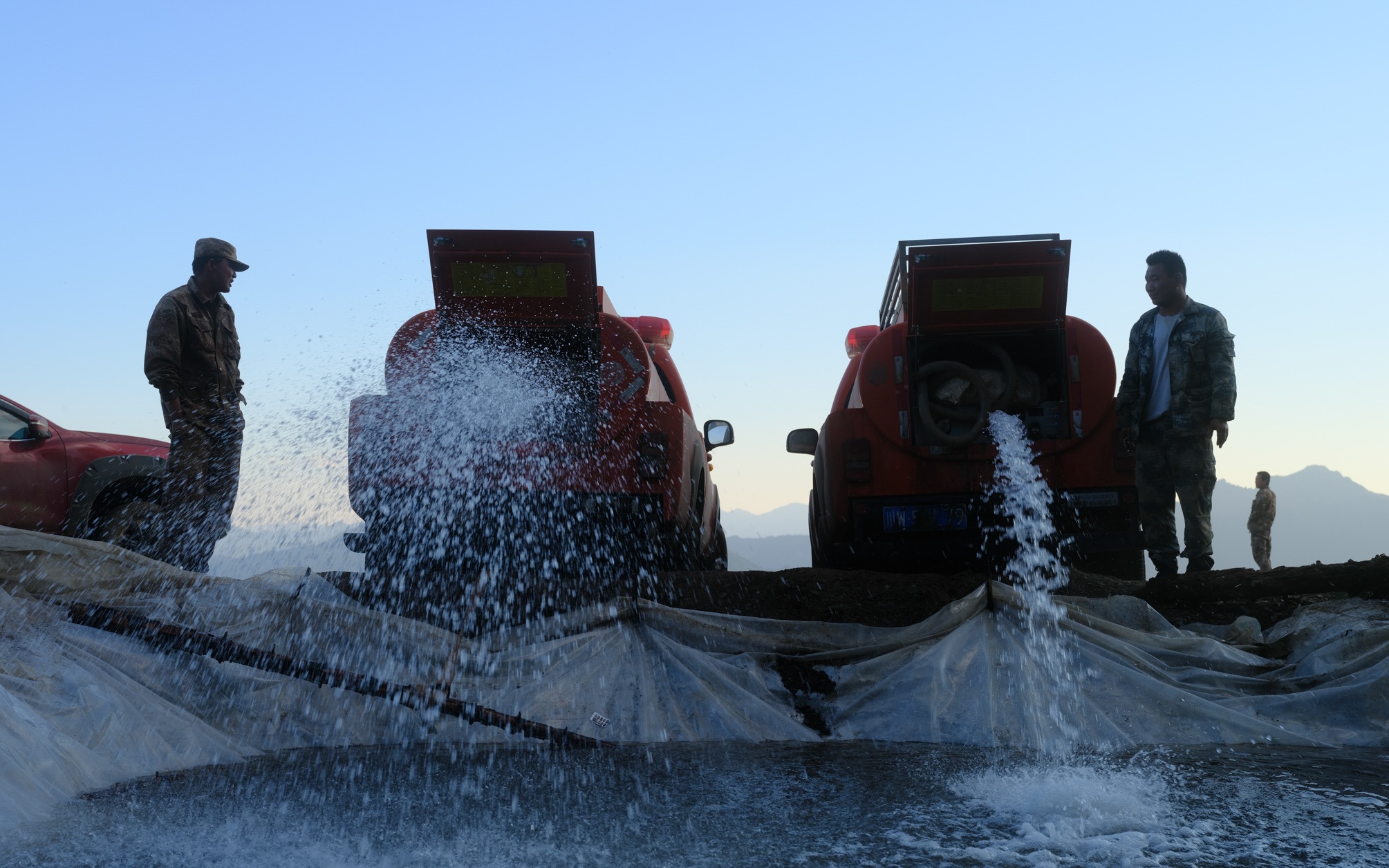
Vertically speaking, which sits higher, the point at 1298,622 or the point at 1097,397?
the point at 1097,397

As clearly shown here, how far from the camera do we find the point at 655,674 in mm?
4332

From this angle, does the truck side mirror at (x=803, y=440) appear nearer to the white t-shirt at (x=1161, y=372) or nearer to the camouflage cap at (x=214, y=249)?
the white t-shirt at (x=1161, y=372)

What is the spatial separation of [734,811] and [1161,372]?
465cm

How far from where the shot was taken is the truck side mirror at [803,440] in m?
8.44

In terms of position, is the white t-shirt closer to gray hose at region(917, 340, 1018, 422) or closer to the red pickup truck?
gray hose at region(917, 340, 1018, 422)

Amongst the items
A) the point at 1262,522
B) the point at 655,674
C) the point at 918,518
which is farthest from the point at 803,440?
the point at 1262,522

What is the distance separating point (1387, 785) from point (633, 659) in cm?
273

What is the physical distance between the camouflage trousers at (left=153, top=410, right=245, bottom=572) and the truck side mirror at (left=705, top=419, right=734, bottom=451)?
3.74m

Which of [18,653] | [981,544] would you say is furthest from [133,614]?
[981,544]

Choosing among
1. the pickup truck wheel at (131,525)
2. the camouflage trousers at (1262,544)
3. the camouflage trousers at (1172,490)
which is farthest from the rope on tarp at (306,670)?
the camouflage trousers at (1262,544)

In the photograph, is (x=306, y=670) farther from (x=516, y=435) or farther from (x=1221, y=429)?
(x=1221, y=429)

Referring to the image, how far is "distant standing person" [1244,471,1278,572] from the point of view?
1391cm

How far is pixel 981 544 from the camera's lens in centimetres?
Answer: 674

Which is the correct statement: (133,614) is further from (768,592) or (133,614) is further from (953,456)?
(953,456)
